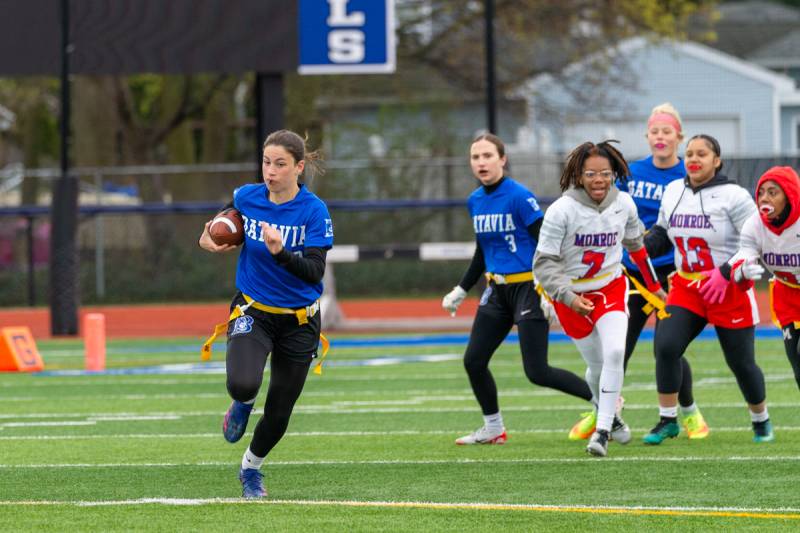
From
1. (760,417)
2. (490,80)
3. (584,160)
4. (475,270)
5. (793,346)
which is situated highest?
(490,80)

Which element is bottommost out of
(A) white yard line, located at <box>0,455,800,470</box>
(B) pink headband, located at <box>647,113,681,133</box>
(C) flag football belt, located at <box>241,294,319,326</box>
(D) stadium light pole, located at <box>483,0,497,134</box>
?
(A) white yard line, located at <box>0,455,800,470</box>

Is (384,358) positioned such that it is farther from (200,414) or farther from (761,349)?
(200,414)

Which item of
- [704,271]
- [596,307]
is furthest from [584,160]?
[704,271]

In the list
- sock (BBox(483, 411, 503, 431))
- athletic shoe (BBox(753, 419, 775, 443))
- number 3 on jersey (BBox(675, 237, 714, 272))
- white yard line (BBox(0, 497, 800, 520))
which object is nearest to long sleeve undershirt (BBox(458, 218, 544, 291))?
sock (BBox(483, 411, 503, 431))

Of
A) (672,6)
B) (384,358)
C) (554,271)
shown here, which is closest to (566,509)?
(554,271)

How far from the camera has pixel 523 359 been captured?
972cm

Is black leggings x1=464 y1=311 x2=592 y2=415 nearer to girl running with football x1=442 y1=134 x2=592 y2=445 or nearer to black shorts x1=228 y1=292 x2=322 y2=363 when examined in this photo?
girl running with football x1=442 y1=134 x2=592 y2=445

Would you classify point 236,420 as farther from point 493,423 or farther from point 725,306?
point 725,306

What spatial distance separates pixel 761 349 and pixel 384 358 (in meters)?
3.98

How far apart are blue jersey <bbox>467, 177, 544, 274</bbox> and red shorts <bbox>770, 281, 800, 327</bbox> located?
1.60 metres

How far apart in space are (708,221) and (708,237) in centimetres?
10

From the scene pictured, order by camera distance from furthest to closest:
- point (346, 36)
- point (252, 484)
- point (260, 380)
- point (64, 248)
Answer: point (64, 248) < point (346, 36) < point (252, 484) < point (260, 380)

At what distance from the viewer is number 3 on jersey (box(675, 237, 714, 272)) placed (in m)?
9.28

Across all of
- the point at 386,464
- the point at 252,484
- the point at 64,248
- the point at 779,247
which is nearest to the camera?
the point at 252,484
